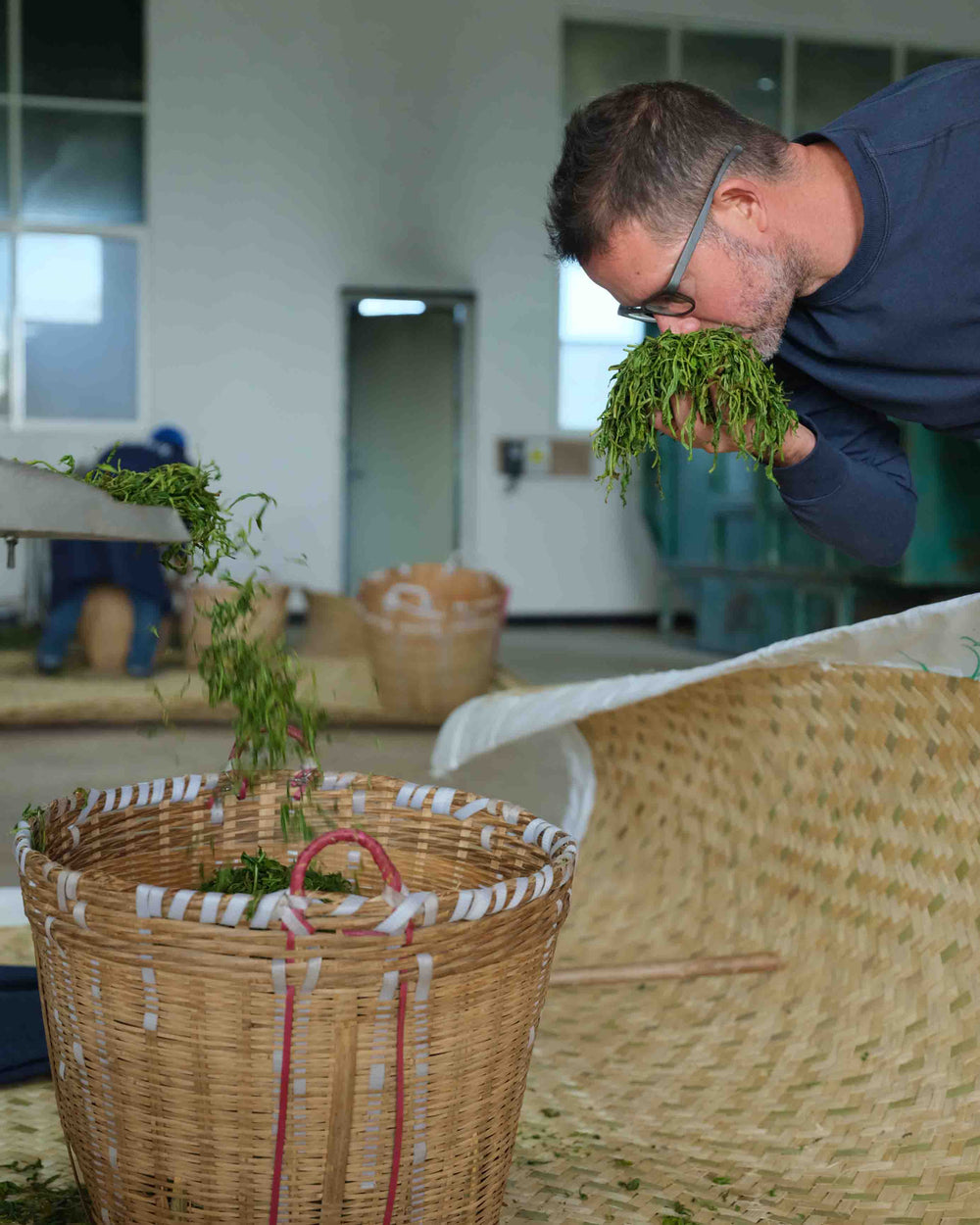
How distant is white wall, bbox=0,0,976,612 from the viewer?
21.5 ft

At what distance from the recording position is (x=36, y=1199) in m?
1.11

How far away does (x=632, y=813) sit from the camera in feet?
6.88

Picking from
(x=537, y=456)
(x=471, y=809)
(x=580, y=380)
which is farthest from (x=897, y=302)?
(x=580, y=380)

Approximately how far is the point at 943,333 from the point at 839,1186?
922mm

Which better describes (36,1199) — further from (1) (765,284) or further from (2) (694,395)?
(1) (765,284)

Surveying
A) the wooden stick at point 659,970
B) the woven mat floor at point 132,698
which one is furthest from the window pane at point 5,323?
the wooden stick at point 659,970

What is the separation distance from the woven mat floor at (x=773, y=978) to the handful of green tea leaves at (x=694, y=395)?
503 mm

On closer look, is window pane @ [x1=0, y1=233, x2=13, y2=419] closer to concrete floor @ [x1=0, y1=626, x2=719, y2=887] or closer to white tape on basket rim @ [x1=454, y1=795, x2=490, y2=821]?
concrete floor @ [x1=0, y1=626, x2=719, y2=887]

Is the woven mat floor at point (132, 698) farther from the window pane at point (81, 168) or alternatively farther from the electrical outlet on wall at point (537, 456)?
the window pane at point (81, 168)

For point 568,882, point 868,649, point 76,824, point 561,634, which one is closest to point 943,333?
point 868,649

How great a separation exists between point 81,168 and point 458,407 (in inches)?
96.9

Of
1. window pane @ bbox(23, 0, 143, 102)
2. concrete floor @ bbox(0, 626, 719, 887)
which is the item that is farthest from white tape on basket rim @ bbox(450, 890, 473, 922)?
window pane @ bbox(23, 0, 143, 102)

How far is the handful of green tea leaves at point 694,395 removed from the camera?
1190mm

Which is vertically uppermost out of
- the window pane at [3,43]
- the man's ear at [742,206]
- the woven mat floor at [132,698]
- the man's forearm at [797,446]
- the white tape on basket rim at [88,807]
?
the window pane at [3,43]
